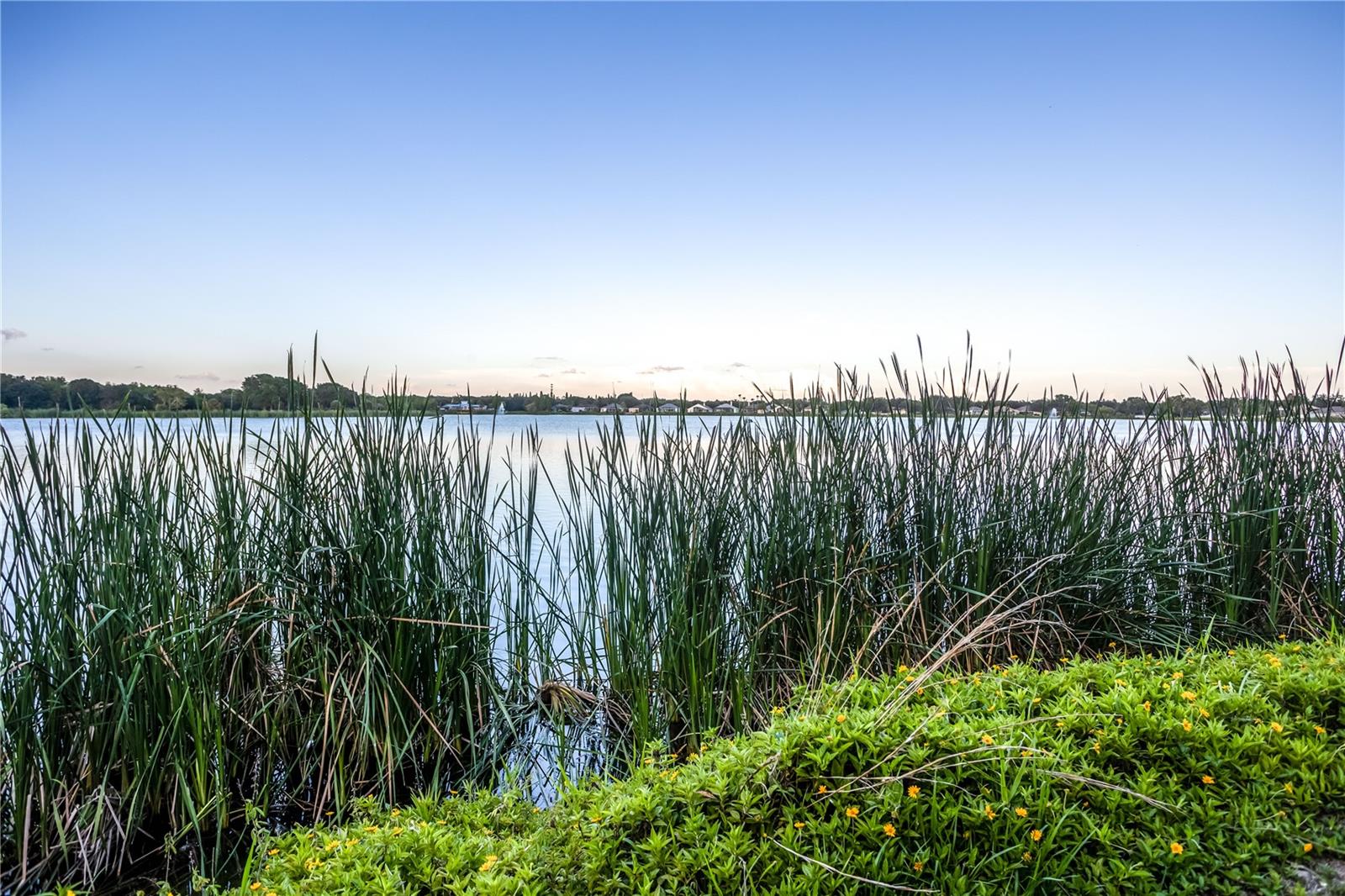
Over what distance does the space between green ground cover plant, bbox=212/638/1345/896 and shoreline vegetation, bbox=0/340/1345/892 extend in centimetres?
9

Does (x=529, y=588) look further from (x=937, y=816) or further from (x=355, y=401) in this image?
(x=937, y=816)

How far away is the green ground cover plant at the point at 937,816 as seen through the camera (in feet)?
4.03

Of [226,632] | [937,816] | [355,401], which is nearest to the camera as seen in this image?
[937,816]

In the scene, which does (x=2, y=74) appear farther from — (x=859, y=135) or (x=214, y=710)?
(x=859, y=135)

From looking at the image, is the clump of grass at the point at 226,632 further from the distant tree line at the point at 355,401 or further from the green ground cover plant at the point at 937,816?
the green ground cover plant at the point at 937,816

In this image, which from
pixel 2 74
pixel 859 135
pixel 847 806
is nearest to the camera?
pixel 847 806

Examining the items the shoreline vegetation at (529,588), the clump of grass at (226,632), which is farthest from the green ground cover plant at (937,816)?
the clump of grass at (226,632)

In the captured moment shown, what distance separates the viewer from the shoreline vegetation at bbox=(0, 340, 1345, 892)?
2037mm

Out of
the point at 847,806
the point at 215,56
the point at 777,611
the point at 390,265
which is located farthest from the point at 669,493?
the point at 215,56

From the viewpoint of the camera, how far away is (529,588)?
2.86m

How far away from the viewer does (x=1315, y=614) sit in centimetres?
310

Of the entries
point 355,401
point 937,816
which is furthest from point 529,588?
point 937,816

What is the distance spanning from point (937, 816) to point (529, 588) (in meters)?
1.98

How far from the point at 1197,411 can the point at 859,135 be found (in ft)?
14.6
